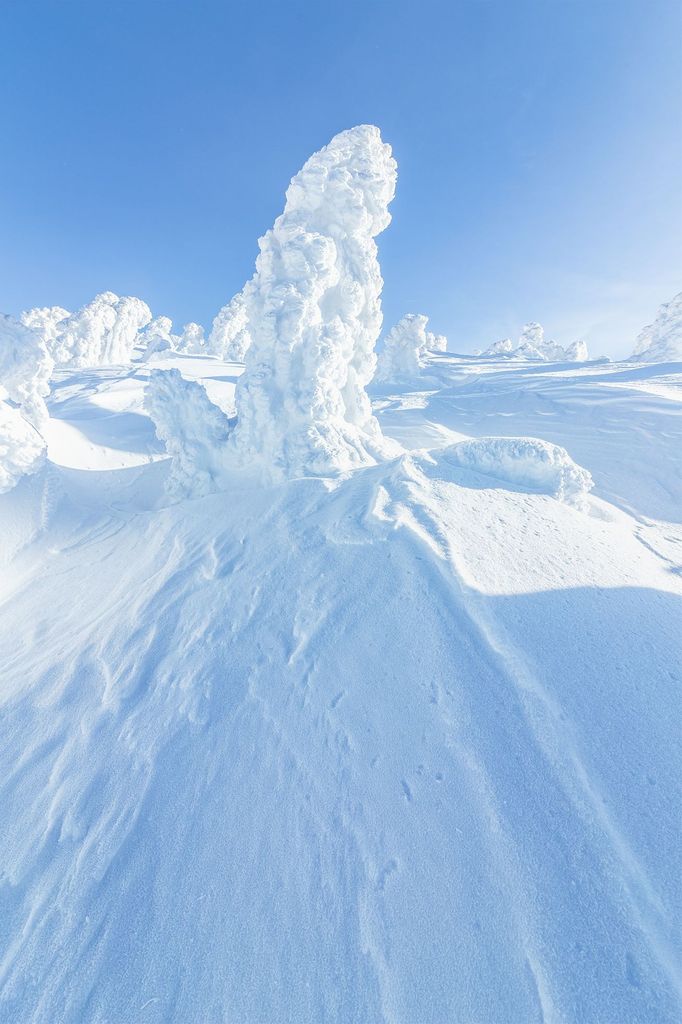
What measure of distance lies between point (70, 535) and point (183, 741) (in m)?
10.2

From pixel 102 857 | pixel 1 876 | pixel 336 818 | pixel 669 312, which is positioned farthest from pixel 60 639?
pixel 669 312

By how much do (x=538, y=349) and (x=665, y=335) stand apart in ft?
82.9

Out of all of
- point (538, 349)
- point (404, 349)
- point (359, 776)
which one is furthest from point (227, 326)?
point (359, 776)

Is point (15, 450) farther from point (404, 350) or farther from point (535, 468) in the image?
point (404, 350)

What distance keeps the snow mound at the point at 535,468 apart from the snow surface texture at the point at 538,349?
49.5m

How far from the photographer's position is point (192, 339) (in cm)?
7556

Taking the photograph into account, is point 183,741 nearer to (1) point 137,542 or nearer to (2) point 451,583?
(2) point 451,583

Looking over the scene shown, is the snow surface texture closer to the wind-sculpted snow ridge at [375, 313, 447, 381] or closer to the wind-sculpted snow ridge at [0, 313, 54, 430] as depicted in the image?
the wind-sculpted snow ridge at [375, 313, 447, 381]

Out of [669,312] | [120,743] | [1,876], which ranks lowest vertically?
[1,876]

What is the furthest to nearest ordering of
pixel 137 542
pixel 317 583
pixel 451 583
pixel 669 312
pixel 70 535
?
pixel 669 312 → pixel 70 535 → pixel 137 542 → pixel 317 583 → pixel 451 583

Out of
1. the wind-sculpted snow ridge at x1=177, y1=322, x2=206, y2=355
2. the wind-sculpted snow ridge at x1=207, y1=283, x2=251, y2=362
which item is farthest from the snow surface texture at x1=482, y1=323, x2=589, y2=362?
the wind-sculpted snow ridge at x1=177, y1=322, x2=206, y2=355

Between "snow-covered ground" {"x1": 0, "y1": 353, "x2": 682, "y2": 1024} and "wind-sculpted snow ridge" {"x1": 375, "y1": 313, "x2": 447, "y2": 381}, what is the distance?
40988 millimetres

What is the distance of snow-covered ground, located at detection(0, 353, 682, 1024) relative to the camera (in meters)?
2.78

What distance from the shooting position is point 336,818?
11.6 ft
